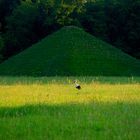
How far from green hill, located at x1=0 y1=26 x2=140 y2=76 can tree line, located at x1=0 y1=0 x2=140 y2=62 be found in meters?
11.4

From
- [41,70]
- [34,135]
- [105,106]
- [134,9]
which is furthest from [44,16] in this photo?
[34,135]

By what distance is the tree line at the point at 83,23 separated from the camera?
237 feet

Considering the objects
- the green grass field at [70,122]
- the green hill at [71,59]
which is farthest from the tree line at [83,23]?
the green grass field at [70,122]

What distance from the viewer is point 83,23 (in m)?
76.8

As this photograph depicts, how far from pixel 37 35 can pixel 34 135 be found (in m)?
67.0

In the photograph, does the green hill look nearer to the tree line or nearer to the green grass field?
the tree line

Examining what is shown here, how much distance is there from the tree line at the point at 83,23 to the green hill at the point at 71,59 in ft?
37.4

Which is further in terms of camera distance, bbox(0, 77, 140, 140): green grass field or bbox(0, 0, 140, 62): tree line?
bbox(0, 0, 140, 62): tree line

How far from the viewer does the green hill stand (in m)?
51.4

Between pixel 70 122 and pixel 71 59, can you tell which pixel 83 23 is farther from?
pixel 70 122

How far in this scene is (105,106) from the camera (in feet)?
47.2

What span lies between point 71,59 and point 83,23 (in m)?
22.7

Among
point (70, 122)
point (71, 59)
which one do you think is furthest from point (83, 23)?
point (70, 122)

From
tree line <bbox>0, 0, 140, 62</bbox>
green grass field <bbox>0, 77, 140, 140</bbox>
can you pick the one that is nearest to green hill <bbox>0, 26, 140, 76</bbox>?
tree line <bbox>0, 0, 140, 62</bbox>
